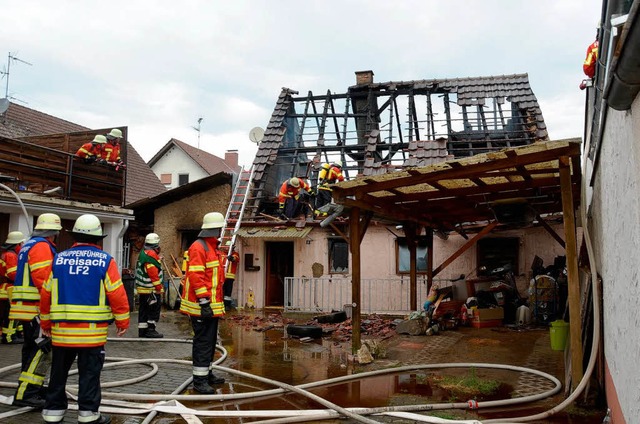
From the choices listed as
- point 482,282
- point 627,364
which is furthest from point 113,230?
point 627,364

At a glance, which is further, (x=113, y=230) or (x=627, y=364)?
(x=113, y=230)

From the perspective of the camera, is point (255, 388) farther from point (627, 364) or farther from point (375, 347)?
point (627, 364)

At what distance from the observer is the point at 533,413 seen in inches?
205

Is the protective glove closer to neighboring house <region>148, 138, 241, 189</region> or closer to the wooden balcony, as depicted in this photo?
the wooden balcony

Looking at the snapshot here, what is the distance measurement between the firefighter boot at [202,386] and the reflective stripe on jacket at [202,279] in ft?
2.46

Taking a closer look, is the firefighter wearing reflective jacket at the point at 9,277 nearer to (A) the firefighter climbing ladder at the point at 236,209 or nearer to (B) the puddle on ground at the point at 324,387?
(B) the puddle on ground at the point at 324,387

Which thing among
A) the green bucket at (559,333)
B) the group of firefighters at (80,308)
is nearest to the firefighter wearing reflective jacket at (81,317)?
the group of firefighters at (80,308)

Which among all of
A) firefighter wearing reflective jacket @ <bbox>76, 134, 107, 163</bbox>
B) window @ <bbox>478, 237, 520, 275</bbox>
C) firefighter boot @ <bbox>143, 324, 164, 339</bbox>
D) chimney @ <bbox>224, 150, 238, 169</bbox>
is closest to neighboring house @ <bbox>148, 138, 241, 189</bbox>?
chimney @ <bbox>224, 150, 238, 169</bbox>

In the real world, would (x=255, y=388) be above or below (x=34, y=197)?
below

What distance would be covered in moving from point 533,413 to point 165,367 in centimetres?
481

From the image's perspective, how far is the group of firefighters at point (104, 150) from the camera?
12414 millimetres

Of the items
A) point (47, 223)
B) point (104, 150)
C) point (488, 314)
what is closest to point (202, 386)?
point (47, 223)

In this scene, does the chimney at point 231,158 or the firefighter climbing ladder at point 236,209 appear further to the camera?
the chimney at point 231,158

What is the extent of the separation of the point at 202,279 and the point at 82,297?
5.12ft
